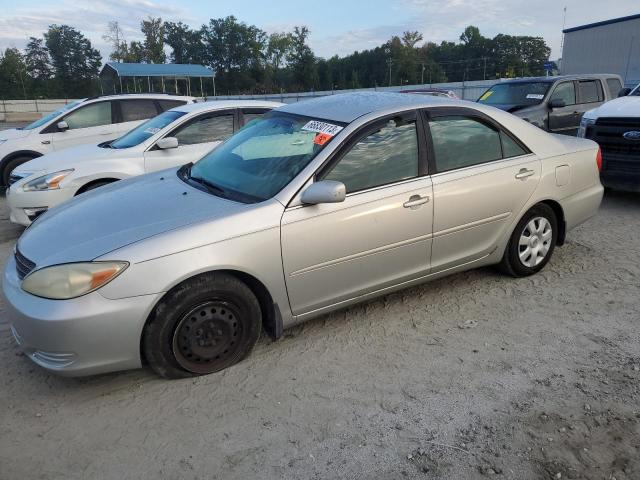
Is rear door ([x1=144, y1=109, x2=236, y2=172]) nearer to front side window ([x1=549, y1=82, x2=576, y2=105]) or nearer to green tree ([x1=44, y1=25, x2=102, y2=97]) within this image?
front side window ([x1=549, y1=82, x2=576, y2=105])

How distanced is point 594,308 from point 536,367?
3.68 feet

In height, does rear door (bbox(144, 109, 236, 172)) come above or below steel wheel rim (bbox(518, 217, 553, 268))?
above

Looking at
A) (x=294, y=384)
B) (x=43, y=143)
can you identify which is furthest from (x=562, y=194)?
(x=43, y=143)

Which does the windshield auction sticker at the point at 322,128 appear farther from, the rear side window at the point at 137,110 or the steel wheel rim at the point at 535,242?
A: the rear side window at the point at 137,110

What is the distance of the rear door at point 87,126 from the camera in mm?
8820

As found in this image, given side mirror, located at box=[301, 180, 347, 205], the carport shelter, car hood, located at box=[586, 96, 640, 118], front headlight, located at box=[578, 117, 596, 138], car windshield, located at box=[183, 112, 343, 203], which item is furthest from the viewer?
the carport shelter

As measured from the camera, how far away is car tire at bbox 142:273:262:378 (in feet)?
9.39

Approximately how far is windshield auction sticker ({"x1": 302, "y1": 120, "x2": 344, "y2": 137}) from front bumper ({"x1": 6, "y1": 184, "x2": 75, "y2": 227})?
3549mm

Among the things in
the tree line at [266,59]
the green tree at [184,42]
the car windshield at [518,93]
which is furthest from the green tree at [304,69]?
the car windshield at [518,93]

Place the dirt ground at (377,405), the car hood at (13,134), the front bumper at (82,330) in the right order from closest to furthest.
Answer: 1. the dirt ground at (377,405)
2. the front bumper at (82,330)
3. the car hood at (13,134)

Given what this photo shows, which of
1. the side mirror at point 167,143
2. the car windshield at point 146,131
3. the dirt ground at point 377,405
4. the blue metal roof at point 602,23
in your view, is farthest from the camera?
the blue metal roof at point 602,23

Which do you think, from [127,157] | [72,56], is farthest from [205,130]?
[72,56]

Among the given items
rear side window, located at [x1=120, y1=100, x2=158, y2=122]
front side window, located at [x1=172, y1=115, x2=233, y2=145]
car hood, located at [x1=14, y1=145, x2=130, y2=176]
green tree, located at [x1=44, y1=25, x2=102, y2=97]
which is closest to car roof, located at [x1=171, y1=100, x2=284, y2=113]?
front side window, located at [x1=172, y1=115, x2=233, y2=145]

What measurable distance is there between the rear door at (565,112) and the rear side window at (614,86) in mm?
1047
